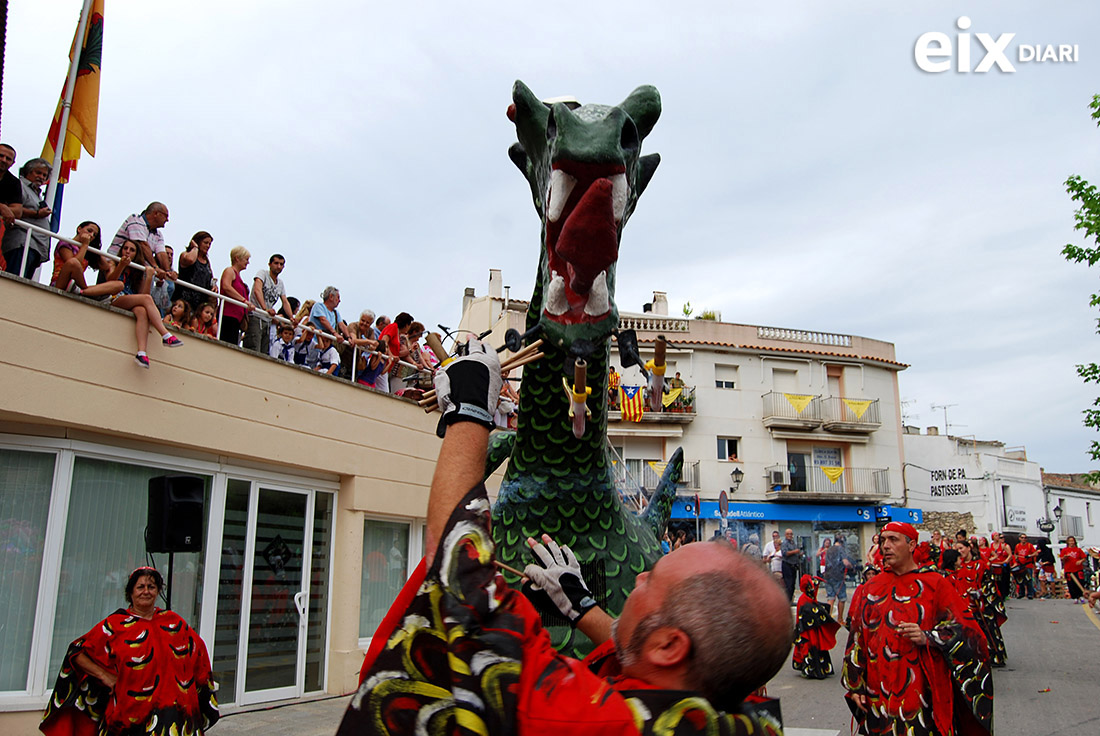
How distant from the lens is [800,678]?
11.4 m

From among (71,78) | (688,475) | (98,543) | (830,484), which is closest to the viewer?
(98,543)

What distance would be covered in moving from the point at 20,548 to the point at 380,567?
15.5 ft

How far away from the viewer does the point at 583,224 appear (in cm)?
196

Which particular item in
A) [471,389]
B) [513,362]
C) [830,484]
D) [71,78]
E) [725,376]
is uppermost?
[725,376]

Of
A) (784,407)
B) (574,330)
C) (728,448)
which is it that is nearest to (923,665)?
(574,330)

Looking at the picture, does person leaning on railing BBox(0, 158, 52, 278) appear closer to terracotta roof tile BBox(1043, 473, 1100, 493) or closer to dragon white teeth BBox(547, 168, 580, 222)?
dragon white teeth BBox(547, 168, 580, 222)

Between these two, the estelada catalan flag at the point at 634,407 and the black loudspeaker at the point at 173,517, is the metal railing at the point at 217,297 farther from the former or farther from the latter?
the estelada catalan flag at the point at 634,407

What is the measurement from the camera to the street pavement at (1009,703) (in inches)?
300

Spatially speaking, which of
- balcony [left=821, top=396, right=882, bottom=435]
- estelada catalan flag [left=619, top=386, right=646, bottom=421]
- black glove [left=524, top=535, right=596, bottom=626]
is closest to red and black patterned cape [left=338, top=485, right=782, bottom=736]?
black glove [left=524, top=535, right=596, bottom=626]

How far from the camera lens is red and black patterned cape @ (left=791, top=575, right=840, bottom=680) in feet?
36.2

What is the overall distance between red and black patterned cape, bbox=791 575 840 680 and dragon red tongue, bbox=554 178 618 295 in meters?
10.2

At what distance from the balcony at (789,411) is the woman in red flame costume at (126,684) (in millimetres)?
24133

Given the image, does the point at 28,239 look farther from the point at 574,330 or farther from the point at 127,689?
the point at 574,330

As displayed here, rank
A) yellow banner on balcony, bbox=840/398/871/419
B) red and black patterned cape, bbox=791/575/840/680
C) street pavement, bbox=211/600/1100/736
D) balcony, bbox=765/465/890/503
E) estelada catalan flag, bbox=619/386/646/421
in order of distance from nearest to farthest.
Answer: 1. estelada catalan flag, bbox=619/386/646/421
2. street pavement, bbox=211/600/1100/736
3. red and black patterned cape, bbox=791/575/840/680
4. balcony, bbox=765/465/890/503
5. yellow banner on balcony, bbox=840/398/871/419
